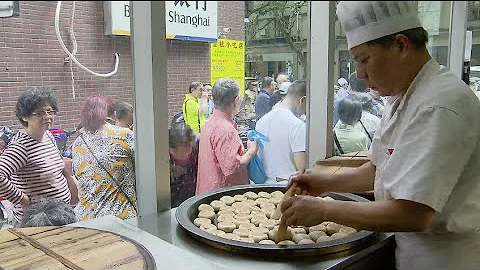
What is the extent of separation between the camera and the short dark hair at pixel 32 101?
1134mm

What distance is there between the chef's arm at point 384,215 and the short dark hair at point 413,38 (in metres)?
0.30

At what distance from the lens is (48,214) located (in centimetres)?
128

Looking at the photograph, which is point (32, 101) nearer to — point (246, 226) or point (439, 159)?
point (246, 226)

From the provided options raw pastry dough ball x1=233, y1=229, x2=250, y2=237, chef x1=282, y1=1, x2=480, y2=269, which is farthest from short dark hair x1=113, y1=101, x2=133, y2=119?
chef x1=282, y1=1, x2=480, y2=269

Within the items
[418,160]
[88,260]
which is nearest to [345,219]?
[418,160]

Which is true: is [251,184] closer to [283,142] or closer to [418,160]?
[283,142]

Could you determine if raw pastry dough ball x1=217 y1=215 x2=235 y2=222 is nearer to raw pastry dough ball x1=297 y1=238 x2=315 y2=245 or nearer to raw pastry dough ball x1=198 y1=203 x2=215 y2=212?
raw pastry dough ball x1=198 y1=203 x2=215 y2=212

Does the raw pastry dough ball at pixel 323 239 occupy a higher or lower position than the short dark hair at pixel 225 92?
lower

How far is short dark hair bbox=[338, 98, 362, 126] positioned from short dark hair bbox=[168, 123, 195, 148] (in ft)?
2.55

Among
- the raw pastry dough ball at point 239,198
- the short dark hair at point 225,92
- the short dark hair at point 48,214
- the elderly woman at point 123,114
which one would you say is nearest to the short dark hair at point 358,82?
the short dark hair at point 225,92

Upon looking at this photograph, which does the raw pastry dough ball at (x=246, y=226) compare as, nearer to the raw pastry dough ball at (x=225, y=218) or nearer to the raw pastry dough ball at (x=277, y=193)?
the raw pastry dough ball at (x=225, y=218)

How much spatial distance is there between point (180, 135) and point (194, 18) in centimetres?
70

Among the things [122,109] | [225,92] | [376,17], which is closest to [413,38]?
[376,17]

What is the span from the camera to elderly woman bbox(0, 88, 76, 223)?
3.90 feet
